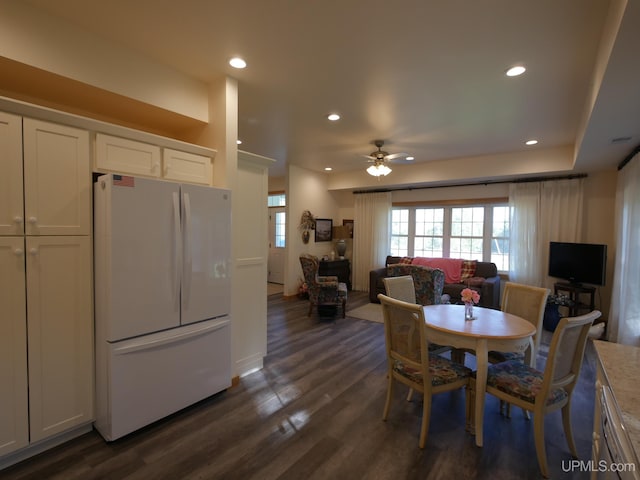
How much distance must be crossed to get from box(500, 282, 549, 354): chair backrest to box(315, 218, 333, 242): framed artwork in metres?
4.40

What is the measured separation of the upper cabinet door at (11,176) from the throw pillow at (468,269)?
5928mm

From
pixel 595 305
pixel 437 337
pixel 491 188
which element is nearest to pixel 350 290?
pixel 491 188

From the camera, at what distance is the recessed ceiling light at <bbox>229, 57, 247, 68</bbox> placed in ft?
7.78

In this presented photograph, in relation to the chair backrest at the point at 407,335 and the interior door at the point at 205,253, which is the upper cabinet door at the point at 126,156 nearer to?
the interior door at the point at 205,253

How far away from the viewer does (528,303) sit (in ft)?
8.89

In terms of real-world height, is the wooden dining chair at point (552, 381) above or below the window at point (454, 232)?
below

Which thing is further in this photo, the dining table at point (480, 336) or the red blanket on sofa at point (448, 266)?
the red blanket on sofa at point (448, 266)

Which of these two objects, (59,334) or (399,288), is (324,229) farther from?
(59,334)

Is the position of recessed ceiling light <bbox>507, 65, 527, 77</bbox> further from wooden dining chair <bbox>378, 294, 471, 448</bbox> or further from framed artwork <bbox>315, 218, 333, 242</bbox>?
framed artwork <bbox>315, 218, 333, 242</bbox>

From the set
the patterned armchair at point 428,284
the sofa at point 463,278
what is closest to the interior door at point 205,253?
the patterned armchair at point 428,284

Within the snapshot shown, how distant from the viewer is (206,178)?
8.77 feet

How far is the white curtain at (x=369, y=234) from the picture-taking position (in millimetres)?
6781

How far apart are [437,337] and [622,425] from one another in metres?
1.35

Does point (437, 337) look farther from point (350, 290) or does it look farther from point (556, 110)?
point (350, 290)
